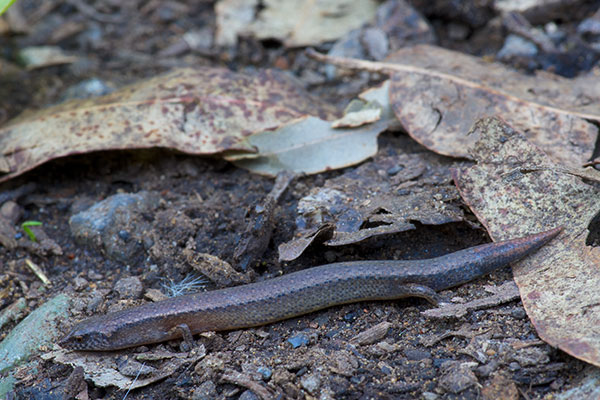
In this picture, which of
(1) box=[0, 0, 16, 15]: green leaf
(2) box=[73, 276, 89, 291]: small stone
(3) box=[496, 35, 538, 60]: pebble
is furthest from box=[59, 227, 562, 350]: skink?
(3) box=[496, 35, 538, 60]: pebble

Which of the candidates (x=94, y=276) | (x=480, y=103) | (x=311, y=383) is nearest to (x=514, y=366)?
(x=311, y=383)

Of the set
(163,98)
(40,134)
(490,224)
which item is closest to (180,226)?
(163,98)

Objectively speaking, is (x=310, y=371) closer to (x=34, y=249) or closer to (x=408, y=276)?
(x=408, y=276)

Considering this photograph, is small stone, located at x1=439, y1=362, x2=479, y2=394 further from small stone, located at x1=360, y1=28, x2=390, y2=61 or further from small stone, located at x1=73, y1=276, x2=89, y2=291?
small stone, located at x1=360, y1=28, x2=390, y2=61

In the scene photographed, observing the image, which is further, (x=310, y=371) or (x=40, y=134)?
(x=40, y=134)

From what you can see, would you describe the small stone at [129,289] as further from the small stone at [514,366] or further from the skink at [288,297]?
the small stone at [514,366]
